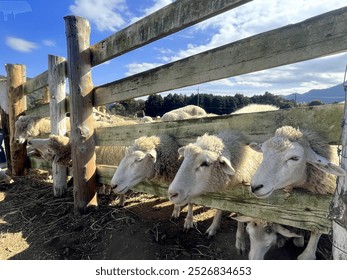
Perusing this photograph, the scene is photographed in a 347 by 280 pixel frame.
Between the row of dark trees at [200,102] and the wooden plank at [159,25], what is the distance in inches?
590

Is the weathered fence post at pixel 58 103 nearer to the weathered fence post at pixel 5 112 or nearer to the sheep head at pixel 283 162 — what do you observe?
the weathered fence post at pixel 5 112

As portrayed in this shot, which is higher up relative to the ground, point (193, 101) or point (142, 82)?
point (193, 101)

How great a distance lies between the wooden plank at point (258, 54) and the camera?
1.78 metres

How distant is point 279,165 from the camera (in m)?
2.04

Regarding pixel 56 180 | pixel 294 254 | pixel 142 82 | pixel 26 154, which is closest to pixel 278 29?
pixel 142 82

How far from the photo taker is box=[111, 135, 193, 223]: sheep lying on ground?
3107 mm

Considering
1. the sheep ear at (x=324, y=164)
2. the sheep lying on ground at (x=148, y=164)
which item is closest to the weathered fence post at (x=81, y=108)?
the sheep lying on ground at (x=148, y=164)

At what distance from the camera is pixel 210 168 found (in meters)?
2.52

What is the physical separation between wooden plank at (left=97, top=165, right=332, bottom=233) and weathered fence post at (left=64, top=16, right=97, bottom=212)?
198cm

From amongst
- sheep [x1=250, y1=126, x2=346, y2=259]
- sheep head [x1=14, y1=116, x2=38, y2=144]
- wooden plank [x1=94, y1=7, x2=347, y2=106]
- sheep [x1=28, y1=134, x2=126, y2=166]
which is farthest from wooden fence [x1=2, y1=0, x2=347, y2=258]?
sheep head [x1=14, y1=116, x2=38, y2=144]

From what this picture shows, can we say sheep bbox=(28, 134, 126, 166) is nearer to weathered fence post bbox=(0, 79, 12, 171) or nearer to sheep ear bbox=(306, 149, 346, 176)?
weathered fence post bbox=(0, 79, 12, 171)

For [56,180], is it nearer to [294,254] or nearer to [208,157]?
[208,157]

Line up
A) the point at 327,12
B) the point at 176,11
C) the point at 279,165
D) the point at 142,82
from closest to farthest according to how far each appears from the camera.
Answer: the point at 327,12 < the point at 279,165 < the point at 176,11 < the point at 142,82

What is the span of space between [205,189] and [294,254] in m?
1.19
